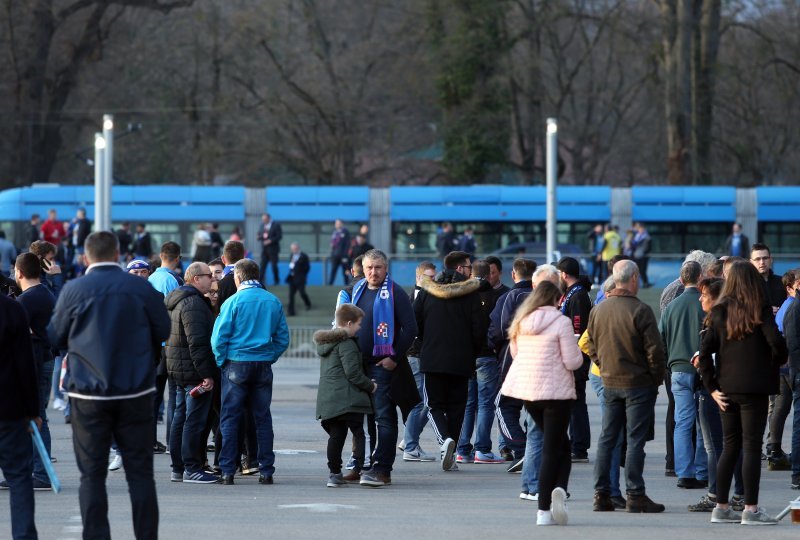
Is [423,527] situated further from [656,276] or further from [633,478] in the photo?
[656,276]

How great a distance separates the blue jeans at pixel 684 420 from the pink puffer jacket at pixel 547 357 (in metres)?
1.77

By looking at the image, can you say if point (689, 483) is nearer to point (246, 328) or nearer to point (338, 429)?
point (338, 429)

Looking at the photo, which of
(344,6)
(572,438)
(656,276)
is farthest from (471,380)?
(344,6)

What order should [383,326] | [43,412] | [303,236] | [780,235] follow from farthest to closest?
[303,236] → [780,235] → [383,326] → [43,412]

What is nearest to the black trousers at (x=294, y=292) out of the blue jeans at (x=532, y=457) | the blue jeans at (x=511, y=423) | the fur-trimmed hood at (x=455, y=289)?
the blue jeans at (x=511, y=423)

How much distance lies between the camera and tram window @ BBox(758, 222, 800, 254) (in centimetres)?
4234

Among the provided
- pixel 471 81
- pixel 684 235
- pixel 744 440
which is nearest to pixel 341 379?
pixel 744 440

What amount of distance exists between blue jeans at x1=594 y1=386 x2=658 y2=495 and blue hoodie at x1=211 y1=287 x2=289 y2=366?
2682mm

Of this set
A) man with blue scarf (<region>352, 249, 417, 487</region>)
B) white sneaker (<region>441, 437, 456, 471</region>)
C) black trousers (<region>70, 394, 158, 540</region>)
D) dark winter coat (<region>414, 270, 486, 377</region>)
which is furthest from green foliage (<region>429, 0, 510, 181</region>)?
black trousers (<region>70, 394, 158, 540</region>)

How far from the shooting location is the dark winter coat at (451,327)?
12.2 m

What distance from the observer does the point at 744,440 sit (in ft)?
31.2

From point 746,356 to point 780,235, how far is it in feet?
113

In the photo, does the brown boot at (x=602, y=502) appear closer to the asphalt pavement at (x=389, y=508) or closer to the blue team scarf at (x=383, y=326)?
the asphalt pavement at (x=389, y=508)

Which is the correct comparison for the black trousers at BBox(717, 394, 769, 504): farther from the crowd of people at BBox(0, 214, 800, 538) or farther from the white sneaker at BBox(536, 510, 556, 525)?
the white sneaker at BBox(536, 510, 556, 525)
